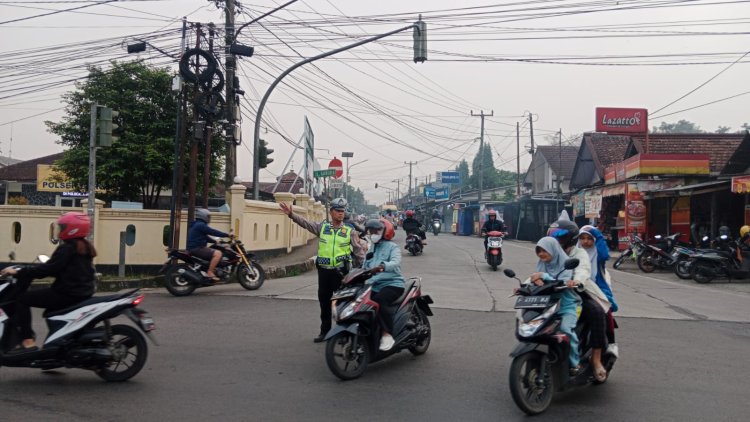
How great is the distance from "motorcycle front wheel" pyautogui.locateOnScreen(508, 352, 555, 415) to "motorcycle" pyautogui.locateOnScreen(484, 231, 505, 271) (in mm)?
12348

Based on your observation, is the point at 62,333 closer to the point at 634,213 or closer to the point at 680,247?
the point at 680,247

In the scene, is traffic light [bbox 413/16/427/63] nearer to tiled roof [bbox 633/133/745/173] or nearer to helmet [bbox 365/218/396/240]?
helmet [bbox 365/218/396/240]

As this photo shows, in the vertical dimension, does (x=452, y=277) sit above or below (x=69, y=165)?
below

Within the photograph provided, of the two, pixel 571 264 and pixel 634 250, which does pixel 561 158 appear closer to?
pixel 634 250

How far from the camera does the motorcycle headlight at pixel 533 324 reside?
5.20 metres

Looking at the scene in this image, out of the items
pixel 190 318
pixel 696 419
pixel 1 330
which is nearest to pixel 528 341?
pixel 696 419

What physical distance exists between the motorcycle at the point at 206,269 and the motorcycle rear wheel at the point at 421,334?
19.8 ft

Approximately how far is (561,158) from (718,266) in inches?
1285

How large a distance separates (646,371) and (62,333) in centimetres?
567

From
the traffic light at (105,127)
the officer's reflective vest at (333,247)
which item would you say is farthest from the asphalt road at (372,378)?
the traffic light at (105,127)

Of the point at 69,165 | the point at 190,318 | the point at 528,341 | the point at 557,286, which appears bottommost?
the point at 190,318

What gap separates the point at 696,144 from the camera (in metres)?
31.1

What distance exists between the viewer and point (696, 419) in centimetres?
526

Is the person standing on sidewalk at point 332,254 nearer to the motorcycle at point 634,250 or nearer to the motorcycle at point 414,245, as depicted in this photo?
the motorcycle at point 634,250
